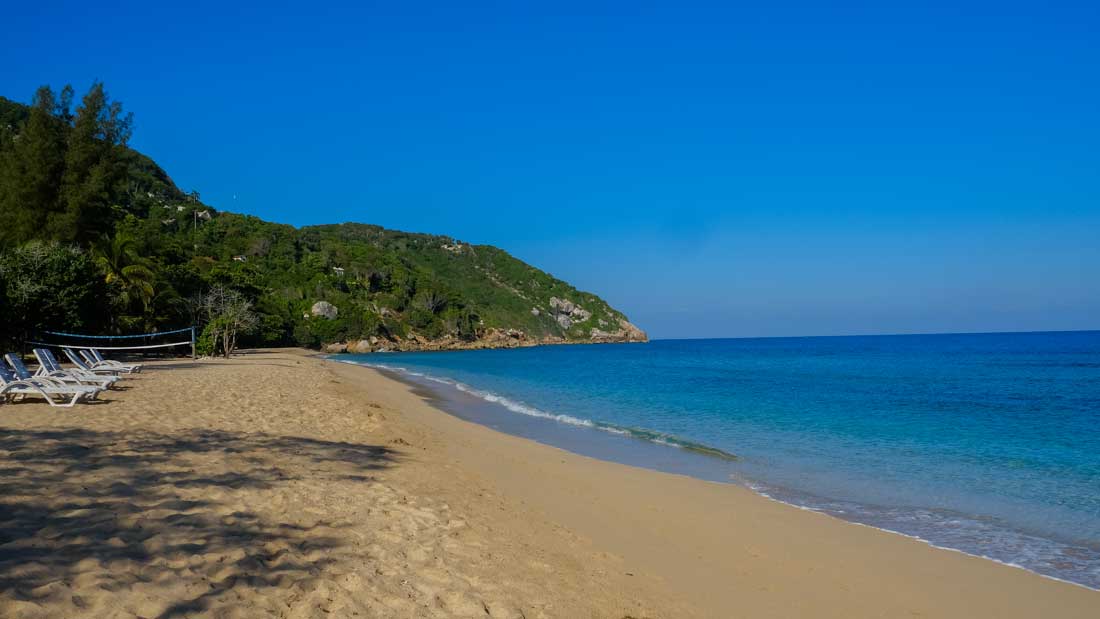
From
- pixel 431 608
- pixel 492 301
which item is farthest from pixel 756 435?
pixel 492 301

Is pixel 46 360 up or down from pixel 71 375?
up

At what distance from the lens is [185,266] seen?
46.2 m

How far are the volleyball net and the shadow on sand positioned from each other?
43.1 feet

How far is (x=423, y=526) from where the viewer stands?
544cm

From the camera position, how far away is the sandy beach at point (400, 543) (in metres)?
3.72

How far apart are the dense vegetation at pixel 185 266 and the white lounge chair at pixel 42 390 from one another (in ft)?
36.3

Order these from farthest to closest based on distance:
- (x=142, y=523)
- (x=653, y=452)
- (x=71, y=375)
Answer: (x=71, y=375), (x=653, y=452), (x=142, y=523)

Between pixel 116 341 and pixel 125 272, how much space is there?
369 cm

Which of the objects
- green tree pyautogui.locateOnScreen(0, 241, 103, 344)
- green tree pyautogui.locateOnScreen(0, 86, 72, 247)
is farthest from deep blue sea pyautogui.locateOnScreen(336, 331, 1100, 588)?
green tree pyautogui.locateOnScreen(0, 86, 72, 247)

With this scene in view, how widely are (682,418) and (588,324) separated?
137510 mm

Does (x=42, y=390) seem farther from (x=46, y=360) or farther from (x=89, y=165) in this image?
(x=89, y=165)

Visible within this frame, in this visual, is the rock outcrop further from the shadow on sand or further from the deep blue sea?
the shadow on sand

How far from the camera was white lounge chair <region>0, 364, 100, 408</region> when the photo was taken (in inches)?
414

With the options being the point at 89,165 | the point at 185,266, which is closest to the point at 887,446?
the point at 89,165
